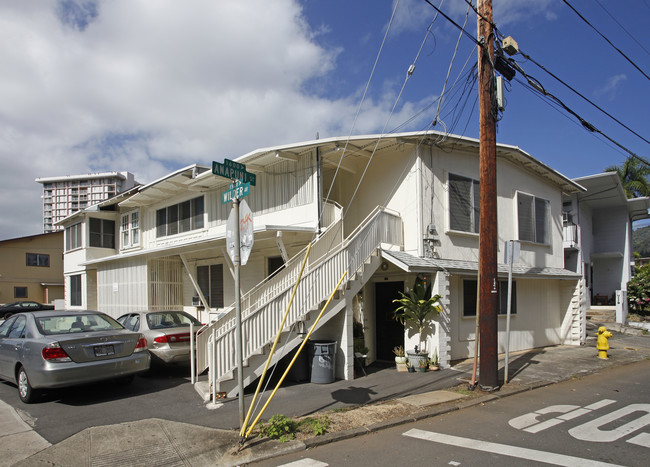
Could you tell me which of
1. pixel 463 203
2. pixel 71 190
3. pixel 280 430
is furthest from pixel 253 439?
pixel 71 190

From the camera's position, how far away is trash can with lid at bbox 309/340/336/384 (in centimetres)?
876

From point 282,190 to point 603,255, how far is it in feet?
63.2

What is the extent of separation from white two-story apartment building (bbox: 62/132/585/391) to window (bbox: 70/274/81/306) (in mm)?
4854

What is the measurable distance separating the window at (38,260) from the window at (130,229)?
708 inches

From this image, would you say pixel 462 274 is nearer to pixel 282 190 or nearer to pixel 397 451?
pixel 282 190

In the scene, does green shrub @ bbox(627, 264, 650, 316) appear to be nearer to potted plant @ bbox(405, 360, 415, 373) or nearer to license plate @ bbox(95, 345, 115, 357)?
potted plant @ bbox(405, 360, 415, 373)

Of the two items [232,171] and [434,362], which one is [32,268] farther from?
[232,171]

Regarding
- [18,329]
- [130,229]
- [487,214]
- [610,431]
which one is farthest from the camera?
[130,229]

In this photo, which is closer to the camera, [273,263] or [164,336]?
[164,336]

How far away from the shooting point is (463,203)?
1196 centimetres

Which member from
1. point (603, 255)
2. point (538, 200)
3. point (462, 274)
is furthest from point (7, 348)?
point (603, 255)

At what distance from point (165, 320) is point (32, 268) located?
27.7 metres

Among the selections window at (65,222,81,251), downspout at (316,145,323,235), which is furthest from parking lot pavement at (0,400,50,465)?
window at (65,222,81,251)

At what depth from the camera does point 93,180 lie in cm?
8100
